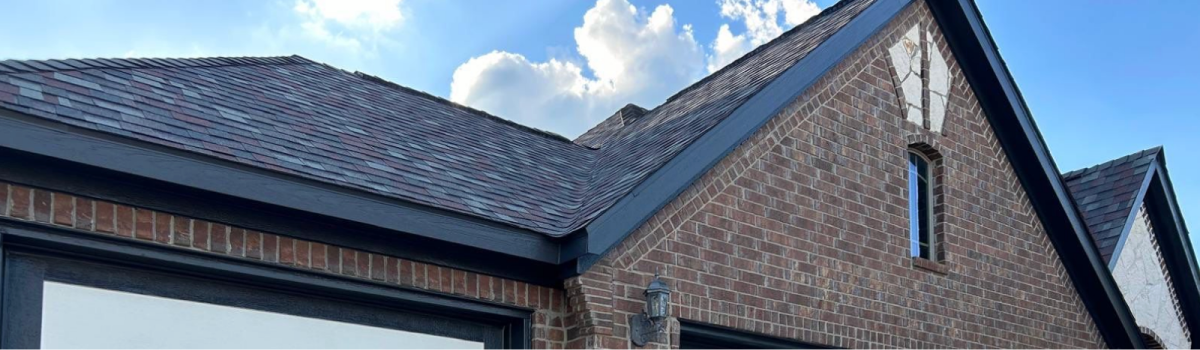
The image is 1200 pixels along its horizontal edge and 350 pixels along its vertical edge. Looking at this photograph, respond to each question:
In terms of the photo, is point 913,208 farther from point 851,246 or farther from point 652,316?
point 652,316

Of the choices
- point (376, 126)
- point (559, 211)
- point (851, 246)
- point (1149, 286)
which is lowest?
point (559, 211)

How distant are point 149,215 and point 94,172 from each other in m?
0.42

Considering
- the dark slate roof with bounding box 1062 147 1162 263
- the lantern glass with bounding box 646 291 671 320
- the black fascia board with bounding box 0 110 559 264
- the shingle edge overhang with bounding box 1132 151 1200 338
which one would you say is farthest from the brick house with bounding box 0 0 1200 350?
the shingle edge overhang with bounding box 1132 151 1200 338

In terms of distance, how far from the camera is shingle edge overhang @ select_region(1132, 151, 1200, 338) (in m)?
17.7

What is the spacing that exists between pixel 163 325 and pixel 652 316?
3.38m

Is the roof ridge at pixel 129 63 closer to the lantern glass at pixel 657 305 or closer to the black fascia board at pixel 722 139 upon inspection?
the black fascia board at pixel 722 139

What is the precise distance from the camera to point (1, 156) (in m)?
6.30

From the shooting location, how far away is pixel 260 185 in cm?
706

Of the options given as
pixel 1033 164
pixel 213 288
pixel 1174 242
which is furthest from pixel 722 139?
pixel 1174 242

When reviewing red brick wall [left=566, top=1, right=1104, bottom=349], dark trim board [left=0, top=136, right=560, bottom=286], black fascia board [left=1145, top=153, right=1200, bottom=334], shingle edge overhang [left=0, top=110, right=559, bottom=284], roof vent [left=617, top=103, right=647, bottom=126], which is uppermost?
roof vent [left=617, top=103, right=647, bottom=126]

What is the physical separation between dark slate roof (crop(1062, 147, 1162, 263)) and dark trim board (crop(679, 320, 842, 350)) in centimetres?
797

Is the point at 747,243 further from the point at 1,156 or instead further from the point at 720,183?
the point at 1,156

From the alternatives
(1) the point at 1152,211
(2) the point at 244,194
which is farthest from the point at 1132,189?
(2) the point at 244,194

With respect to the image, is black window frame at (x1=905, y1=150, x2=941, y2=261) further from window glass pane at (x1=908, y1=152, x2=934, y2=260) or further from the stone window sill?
the stone window sill
